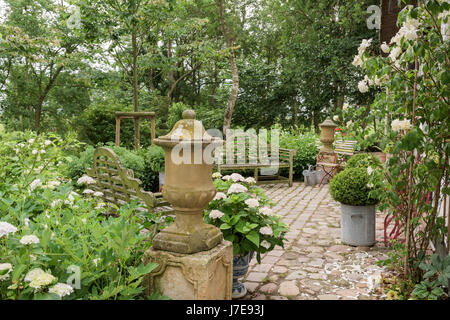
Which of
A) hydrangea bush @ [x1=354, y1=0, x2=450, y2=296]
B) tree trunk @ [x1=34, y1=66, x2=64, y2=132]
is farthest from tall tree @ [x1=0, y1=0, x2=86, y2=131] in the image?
hydrangea bush @ [x1=354, y1=0, x2=450, y2=296]

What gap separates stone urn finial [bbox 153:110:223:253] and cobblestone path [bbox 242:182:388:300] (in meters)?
1.07

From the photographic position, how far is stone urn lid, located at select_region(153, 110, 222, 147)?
2.20m

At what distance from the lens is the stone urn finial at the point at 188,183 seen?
2.20 meters

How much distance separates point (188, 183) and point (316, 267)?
204cm

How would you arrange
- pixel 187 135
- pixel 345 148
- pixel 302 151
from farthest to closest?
1. pixel 302 151
2. pixel 345 148
3. pixel 187 135

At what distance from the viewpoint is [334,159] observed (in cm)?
873

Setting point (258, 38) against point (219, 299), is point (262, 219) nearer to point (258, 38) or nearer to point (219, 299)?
point (219, 299)

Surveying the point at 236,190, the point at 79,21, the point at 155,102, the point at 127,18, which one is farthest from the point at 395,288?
the point at 155,102

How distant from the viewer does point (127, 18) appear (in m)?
7.48

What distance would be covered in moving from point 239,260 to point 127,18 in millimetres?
6148

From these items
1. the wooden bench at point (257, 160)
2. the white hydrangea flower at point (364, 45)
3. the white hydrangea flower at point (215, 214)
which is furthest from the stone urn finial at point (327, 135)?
the white hydrangea flower at point (215, 214)

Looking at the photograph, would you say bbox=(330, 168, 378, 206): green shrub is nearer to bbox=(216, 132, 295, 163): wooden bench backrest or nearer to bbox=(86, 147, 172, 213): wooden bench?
bbox=(86, 147, 172, 213): wooden bench

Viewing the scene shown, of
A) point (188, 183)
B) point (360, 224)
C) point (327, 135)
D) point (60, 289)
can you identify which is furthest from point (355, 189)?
point (327, 135)

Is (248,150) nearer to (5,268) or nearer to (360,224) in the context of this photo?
(360,224)
